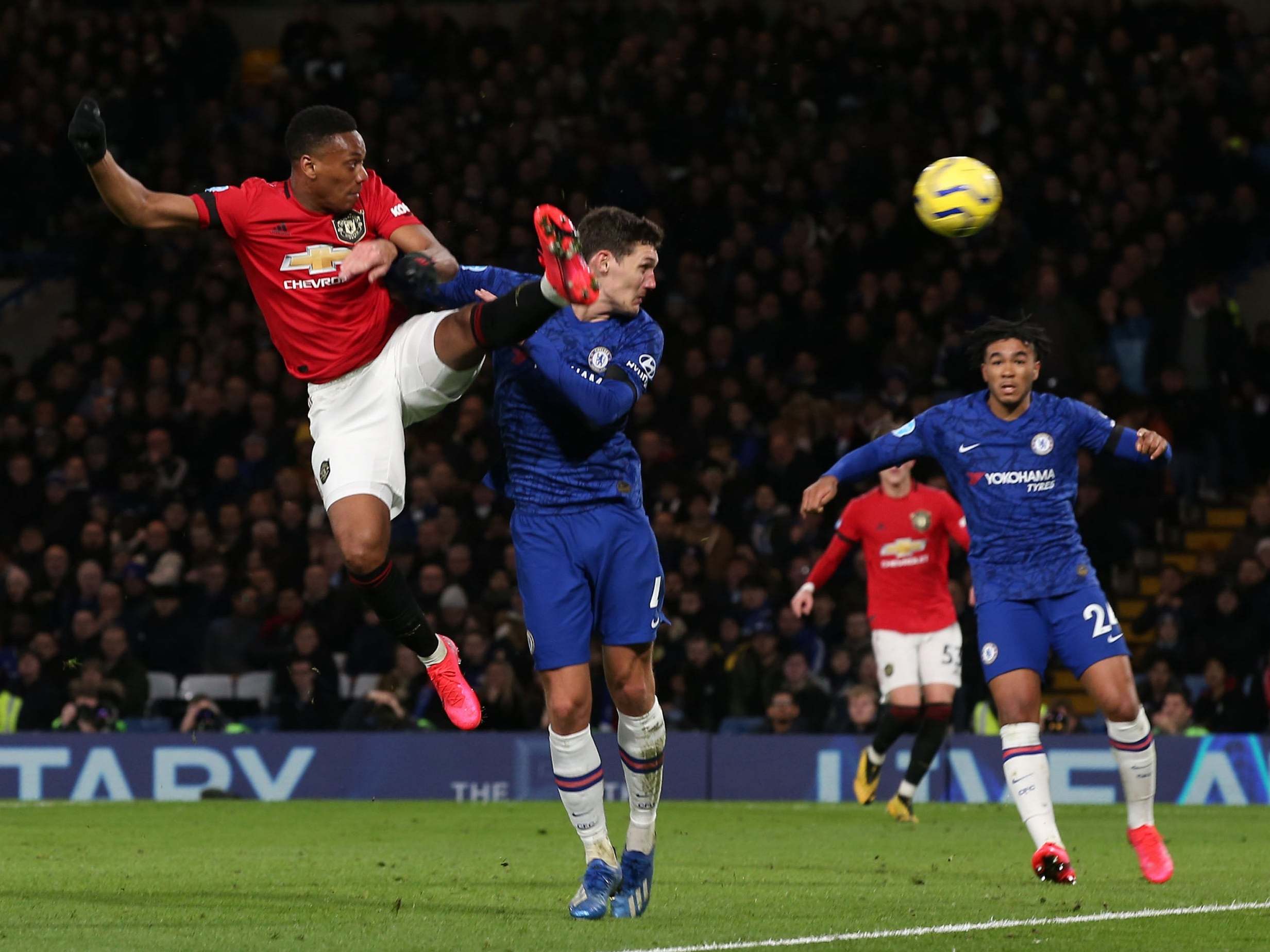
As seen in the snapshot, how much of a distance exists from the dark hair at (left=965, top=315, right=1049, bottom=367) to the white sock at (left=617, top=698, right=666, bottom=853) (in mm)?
2257

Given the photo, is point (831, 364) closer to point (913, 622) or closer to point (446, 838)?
point (913, 622)

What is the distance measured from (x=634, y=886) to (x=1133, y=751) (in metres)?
2.58

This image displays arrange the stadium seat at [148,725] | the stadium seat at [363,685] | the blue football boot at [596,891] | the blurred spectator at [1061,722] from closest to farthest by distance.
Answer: the blue football boot at [596,891]
the blurred spectator at [1061,722]
the stadium seat at [148,725]
the stadium seat at [363,685]

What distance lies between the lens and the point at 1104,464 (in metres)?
17.0

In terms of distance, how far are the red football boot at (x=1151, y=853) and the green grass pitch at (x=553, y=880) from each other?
0.43 ft

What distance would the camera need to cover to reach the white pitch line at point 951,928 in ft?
19.1

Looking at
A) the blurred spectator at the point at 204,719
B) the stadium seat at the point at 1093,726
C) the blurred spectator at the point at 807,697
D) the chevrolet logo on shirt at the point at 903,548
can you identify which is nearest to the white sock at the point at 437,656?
the chevrolet logo on shirt at the point at 903,548

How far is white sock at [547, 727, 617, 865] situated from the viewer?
22.9ft

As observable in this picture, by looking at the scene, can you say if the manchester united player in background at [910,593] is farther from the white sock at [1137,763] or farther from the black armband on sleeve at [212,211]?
the black armband on sleeve at [212,211]

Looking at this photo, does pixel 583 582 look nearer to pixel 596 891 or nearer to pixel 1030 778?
pixel 596 891

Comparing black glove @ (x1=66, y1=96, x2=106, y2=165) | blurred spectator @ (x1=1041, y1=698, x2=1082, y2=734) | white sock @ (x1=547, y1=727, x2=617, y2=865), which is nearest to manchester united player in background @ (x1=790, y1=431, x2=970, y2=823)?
blurred spectator @ (x1=1041, y1=698, x2=1082, y2=734)

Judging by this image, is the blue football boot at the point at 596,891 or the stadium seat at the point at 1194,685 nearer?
the blue football boot at the point at 596,891

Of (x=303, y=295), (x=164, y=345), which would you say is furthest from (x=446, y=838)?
(x=164, y=345)

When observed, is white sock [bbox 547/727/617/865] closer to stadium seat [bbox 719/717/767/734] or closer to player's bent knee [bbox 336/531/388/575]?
player's bent knee [bbox 336/531/388/575]
